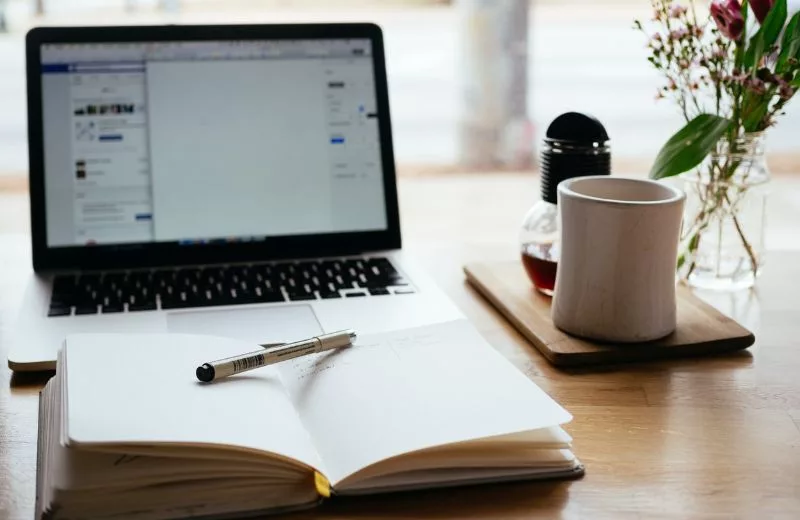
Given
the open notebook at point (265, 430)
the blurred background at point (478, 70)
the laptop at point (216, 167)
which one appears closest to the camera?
the open notebook at point (265, 430)

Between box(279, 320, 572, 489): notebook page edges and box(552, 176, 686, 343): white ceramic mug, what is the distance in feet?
0.40

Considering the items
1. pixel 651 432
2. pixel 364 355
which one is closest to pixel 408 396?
pixel 364 355

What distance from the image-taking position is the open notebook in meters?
0.63

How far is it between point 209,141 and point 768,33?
66cm

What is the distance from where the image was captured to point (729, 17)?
99cm

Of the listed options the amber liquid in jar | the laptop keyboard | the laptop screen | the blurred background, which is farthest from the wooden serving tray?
the blurred background

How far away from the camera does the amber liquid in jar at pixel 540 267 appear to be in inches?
42.1

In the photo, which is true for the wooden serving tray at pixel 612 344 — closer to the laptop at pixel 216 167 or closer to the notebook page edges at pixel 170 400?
the laptop at pixel 216 167

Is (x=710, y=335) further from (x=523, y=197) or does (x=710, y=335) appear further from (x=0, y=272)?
(x=523, y=197)

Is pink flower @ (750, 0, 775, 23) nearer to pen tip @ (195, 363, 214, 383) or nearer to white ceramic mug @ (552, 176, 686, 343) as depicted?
white ceramic mug @ (552, 176, 686, 343)

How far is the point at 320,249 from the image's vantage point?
1.21 metres

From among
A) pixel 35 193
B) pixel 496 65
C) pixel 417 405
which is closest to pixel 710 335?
pixel 417 405

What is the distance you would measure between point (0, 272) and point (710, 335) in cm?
85

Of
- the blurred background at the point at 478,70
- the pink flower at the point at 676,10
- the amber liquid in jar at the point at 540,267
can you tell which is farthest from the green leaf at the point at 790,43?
the blurred background at the point at 478,70
